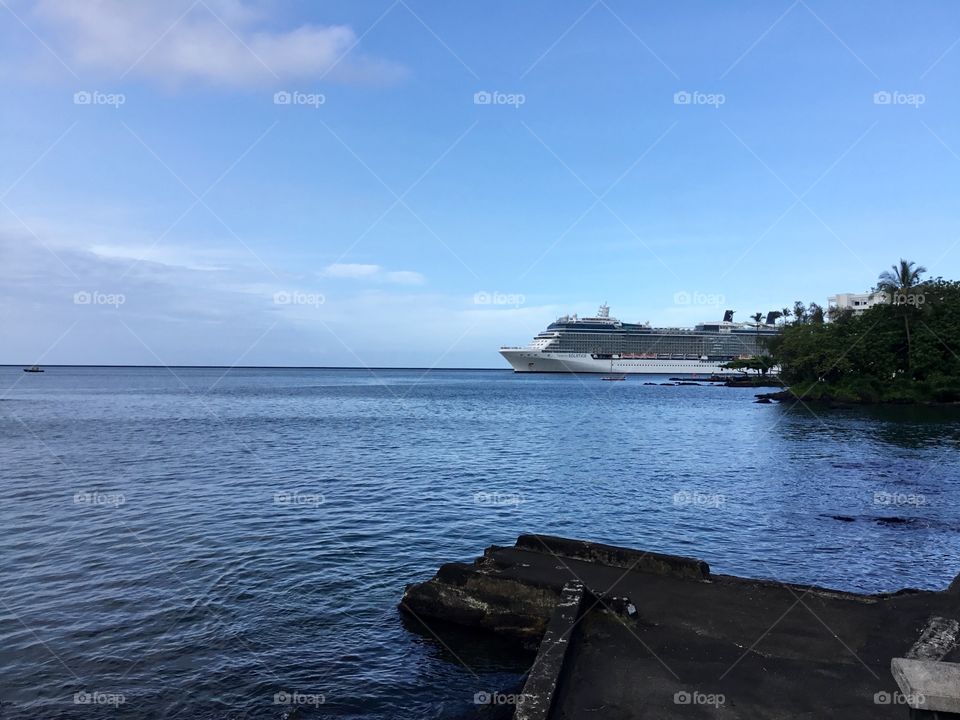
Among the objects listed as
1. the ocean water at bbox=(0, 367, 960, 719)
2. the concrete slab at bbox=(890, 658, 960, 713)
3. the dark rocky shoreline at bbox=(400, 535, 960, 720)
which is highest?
the concrete slab at bbox=(890, 658, 960, 713)

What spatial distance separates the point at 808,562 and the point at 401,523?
10493 mm

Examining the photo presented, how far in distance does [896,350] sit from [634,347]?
86.0 metres

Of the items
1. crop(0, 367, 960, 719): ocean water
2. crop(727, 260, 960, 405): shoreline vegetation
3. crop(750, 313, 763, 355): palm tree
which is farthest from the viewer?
crop(750, 313, 763, 355): palm tree

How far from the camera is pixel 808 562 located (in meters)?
14.2

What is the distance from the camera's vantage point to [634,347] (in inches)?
6206

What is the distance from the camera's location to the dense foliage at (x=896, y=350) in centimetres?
6631

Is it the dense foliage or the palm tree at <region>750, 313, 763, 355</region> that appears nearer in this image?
the dense foliage

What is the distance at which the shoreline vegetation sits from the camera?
217ft

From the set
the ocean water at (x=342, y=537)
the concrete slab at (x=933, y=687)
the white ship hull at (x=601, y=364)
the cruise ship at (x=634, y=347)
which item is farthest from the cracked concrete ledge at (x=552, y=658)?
the white ship hull at (x=601, y=364)

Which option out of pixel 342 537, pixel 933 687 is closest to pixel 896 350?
pixel 342 537

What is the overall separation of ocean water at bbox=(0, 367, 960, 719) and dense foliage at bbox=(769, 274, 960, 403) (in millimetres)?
32062

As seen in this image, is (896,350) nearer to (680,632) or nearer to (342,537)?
(342,537)

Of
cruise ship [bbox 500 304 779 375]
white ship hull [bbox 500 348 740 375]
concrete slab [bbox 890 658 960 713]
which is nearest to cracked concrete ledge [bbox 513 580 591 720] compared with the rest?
concrete slab [bbox 890 658 960 713]

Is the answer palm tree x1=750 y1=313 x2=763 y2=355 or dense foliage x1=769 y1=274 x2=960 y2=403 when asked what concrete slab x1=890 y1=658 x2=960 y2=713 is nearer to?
dense foliage x1=769 y1=274 x2=960 y2=403
